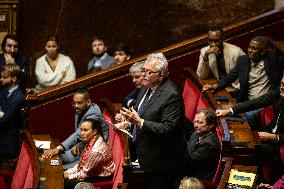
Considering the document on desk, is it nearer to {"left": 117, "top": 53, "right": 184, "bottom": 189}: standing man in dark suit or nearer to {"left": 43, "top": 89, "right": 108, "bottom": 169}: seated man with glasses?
{"left": 43, "top": 89, "right": 108, "bottom": 169}: seated man with glasses

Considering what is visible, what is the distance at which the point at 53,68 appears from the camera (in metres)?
3.70

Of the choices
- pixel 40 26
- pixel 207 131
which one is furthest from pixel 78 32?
pixel 207 131

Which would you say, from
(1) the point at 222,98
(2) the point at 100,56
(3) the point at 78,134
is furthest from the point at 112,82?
(1) the point at 222,98

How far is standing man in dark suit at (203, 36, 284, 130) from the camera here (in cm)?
305

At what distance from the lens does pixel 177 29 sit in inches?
160

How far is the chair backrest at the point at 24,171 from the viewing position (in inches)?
106

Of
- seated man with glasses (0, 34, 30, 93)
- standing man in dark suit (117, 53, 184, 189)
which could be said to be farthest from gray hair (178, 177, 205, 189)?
seated man with glasses (0, 34, 30, 93)

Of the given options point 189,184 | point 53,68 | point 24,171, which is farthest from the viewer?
point 53,68

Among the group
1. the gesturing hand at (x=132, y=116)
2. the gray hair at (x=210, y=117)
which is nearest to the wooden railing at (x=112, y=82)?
the gray hair at (x=210, y=117)

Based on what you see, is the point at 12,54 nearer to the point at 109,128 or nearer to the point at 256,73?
the point at 109,128

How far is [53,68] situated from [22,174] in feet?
3.31

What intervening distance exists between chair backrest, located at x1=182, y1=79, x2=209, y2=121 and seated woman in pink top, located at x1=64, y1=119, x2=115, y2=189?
0.45 m

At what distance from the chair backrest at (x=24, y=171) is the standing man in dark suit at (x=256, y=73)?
2.53ft

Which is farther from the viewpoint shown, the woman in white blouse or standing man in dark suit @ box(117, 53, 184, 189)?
the woman in white blouse
